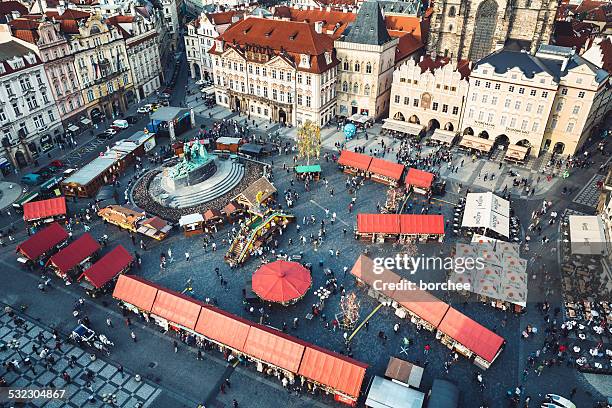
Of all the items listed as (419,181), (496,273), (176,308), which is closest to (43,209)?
(176,308)

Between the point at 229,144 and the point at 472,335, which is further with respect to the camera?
the point at 229,144

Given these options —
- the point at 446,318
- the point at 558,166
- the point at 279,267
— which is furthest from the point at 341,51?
the point at 446,318

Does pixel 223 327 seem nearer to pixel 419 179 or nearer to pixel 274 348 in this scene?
pixel 274 348

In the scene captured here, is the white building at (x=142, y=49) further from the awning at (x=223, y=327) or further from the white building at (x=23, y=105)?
the awning at (x=223, y=327)

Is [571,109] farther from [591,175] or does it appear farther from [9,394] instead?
[9,394]

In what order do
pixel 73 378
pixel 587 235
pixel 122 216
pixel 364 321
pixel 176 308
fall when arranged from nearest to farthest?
pixel 73 378, pixel 176 308, pixel 364 321, pixel 587 235, pixel 122 216

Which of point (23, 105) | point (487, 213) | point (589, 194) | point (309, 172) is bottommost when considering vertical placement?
point (589, 194)

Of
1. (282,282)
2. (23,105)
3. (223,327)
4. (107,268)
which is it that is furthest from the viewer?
(23,105)
